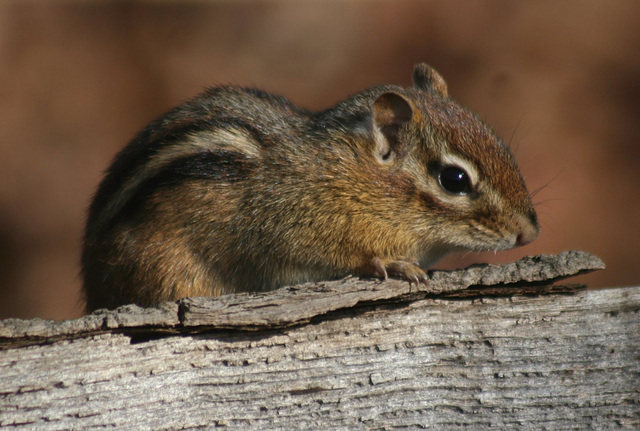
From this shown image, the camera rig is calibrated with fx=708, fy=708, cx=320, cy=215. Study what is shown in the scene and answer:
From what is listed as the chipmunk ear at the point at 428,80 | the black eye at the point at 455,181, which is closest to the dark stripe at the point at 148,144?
the black eye at the point at 455,181

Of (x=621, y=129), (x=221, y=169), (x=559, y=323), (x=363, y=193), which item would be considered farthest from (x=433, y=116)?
(x=621, y=129)

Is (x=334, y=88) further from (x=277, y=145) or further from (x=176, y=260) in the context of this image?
(x=176, y=260)

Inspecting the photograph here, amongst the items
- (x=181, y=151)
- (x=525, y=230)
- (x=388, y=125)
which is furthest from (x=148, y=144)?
(x=525, y=230)

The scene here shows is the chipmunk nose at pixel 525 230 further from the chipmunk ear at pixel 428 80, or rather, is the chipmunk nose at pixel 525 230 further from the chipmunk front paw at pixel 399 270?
the chipmunk ear at pixel 428 80

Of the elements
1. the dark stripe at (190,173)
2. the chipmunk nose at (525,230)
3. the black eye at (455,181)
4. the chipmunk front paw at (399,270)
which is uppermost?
the black eye at (455,181)

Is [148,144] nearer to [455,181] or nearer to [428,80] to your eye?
[455,181]

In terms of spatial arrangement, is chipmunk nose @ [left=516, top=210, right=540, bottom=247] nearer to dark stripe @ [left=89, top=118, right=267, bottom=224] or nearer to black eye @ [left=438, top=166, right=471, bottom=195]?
black eye @ [left=438, top=166, right=471, bottom=195]
